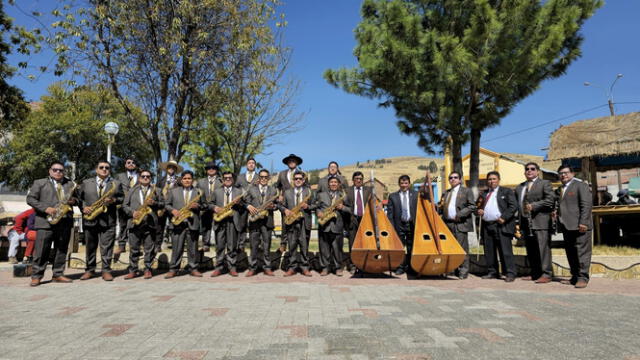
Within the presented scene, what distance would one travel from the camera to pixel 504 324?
3551 millimetres

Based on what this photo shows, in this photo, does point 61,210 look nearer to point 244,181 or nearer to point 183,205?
point 183,205

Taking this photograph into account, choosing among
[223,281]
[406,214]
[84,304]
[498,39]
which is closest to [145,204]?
[223,281]

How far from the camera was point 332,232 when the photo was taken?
6945mm

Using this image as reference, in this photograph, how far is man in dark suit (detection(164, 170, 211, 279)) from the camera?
6883 mm

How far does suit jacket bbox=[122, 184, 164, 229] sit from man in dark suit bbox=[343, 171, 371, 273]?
3433mm

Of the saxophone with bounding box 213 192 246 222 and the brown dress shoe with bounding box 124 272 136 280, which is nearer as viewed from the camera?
→ the brown dress shoe with bounding box 124 272 136 280

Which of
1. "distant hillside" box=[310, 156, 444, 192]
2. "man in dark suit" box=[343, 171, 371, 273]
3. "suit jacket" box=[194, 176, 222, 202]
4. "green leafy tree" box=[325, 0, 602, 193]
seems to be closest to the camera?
"man in dark suit" box=[343, 171, 371, 273]

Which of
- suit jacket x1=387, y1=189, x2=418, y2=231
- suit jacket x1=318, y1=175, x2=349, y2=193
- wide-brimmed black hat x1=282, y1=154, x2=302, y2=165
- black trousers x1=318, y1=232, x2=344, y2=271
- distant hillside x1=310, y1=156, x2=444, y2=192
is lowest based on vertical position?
black trousers x1=318, y1=232, x2=344, y2=271

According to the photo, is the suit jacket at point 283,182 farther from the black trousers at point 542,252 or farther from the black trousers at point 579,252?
the black trousers at point 579,252

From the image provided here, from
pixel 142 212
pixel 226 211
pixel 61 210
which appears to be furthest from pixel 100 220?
pixel 226 211

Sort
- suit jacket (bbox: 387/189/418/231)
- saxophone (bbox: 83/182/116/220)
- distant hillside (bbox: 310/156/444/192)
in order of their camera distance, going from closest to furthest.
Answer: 1. saxophone (bbox: 83/182/116/220)
2. suit jacket (bbox: 387/189/418/231)
3. distant hillside (bbox: 310/156/444/192)

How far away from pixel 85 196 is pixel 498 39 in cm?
864

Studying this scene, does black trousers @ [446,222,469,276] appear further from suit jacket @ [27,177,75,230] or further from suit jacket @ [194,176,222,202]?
suit jacket @ [27,177,75,230]

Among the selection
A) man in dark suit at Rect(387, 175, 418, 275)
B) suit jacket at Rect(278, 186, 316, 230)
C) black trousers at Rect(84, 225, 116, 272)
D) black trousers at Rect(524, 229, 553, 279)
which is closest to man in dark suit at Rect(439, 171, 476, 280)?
man in dark suit at Rect(387, 175, 418, 275)
